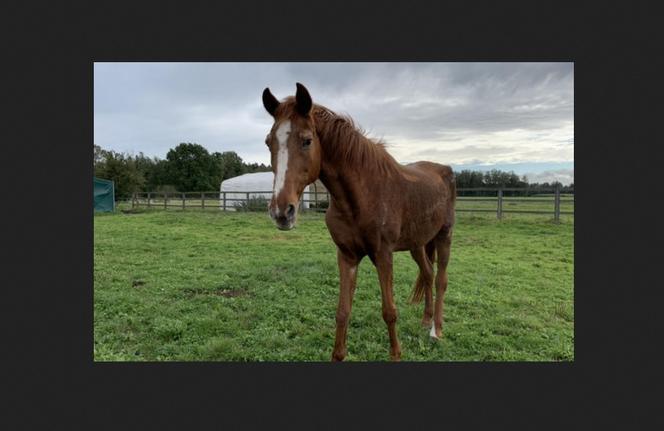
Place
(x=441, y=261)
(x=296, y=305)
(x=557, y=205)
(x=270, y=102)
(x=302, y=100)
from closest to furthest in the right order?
(x=302, y=100) < (x=270, y=102) < (x=441, y=261) < (x=296, y=305) < (x=557, y=205)

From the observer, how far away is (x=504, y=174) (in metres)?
15.9

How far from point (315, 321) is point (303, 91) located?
3051 millimetres

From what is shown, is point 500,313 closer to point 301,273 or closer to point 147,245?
point 301,273

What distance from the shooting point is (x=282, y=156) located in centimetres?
269

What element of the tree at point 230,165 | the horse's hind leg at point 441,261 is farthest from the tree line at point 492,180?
the tree at point 230,165

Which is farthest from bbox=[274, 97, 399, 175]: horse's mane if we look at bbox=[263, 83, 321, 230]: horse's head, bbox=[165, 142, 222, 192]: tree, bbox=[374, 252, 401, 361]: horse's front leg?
bbox=[165, 142, 222, 192]: tree

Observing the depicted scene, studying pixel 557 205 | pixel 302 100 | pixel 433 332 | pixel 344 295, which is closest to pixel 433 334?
pixel 433 332

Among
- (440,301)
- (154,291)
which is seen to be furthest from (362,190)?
(154,291)

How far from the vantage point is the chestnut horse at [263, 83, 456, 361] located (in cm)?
272

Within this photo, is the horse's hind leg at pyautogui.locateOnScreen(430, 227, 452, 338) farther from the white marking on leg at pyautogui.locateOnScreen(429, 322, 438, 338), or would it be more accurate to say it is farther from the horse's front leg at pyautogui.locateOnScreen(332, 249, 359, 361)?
the horse's front leg at pyautogui.locateOnScreen(332, 249, 359, 361)

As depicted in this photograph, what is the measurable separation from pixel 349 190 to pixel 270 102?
3.52 ft

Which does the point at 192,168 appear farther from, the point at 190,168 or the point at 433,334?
the point at 433,334

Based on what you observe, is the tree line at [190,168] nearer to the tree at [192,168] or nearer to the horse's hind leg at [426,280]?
the tree at [192,168]

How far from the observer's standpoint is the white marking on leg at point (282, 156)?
2627mm
